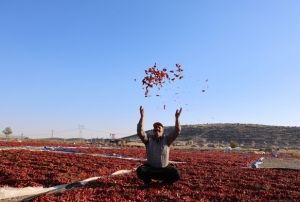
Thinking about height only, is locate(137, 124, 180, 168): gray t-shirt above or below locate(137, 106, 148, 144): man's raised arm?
below

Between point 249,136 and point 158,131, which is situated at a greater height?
point 158,131

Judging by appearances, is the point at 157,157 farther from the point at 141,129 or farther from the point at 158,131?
the point at 141,129

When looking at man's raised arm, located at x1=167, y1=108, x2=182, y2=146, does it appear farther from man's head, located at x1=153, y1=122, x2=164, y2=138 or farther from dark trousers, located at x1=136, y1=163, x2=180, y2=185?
dark trousers, located at x1=136, y1=163, x2=180, y2=185

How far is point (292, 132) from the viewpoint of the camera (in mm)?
100938

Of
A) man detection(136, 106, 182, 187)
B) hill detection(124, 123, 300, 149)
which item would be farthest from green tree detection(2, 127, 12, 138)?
man detection(136, 106, 182, 187)

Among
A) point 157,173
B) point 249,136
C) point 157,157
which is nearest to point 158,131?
point 157,157

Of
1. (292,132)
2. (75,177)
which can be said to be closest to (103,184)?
(75,177)

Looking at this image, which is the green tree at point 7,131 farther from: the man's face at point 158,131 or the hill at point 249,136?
the man's face at point 158,131

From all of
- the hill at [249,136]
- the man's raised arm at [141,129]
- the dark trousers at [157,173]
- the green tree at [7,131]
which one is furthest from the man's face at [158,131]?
the green tree at [7,131]

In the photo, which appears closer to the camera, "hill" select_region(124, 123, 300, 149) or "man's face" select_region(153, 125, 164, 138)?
"man's face" select_region(153, 125, 164, 138)

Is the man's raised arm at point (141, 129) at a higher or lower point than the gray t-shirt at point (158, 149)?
higher

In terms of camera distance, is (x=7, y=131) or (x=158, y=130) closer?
(x=158, y=130)


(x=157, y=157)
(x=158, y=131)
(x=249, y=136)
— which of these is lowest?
(x=249, y=136)

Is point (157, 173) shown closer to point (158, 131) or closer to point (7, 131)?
point (158, 131)
